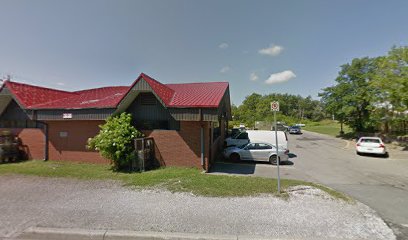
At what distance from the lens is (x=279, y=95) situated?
9462cm

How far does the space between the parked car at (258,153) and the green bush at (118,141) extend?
610cm

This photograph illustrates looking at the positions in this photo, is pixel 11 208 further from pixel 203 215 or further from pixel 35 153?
pixel 35 153

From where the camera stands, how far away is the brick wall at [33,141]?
465 inches

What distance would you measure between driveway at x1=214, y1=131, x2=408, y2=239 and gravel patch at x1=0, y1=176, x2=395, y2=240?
63 centimetres

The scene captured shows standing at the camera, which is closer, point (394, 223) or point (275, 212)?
point (394, 223)

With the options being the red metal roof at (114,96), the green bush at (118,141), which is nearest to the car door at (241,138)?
the red metal roof at (114,96)

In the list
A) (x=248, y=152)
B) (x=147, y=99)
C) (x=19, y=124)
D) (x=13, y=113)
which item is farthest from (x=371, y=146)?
(x=13, y=113)

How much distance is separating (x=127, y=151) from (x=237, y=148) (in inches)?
260

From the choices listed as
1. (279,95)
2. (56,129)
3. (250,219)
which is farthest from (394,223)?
(279,95)

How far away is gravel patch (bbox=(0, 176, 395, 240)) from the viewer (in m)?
4.18

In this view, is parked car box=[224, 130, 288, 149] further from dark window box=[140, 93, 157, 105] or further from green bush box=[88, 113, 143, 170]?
green bush box=[88, 113, 143, 170]

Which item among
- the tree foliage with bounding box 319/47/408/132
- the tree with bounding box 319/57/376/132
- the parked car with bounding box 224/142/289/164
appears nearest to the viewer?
the parked car with bounding box 224/142/289/164

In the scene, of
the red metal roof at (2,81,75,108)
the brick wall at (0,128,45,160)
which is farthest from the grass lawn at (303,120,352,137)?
the red metal roof at (2,81,75,108)

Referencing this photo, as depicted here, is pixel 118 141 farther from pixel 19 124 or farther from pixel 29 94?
pixel 19 124
